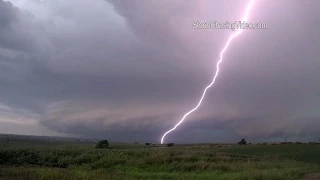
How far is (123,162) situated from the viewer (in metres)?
35.8

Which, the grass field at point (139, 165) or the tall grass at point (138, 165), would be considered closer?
the grass field at point (139, 165)

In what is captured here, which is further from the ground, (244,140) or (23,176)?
(244,140)

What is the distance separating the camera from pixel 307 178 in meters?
25.0

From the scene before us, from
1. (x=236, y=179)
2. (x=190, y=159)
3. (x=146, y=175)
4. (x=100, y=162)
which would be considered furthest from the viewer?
(x=190, y=159)

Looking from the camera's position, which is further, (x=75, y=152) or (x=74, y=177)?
(x=75, y=152)

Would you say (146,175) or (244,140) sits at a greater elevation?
(244,140)

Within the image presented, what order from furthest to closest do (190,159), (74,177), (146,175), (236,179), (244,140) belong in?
(244,140) < (190,159) < (146,175) < (236,179) < (74,177)

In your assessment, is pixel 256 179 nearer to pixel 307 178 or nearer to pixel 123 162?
pixel 307 178

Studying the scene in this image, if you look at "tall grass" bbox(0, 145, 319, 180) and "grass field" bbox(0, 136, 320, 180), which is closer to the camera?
"grass field" bbox(0, 136, 320, 180)

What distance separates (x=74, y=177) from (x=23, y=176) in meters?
3.51

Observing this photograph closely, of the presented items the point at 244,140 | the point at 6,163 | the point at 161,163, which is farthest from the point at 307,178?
the point at 244,140

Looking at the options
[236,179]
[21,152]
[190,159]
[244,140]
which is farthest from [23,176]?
[244,140]

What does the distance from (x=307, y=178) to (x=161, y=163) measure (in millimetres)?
14553

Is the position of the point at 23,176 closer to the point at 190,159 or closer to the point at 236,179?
the point at 236,179
